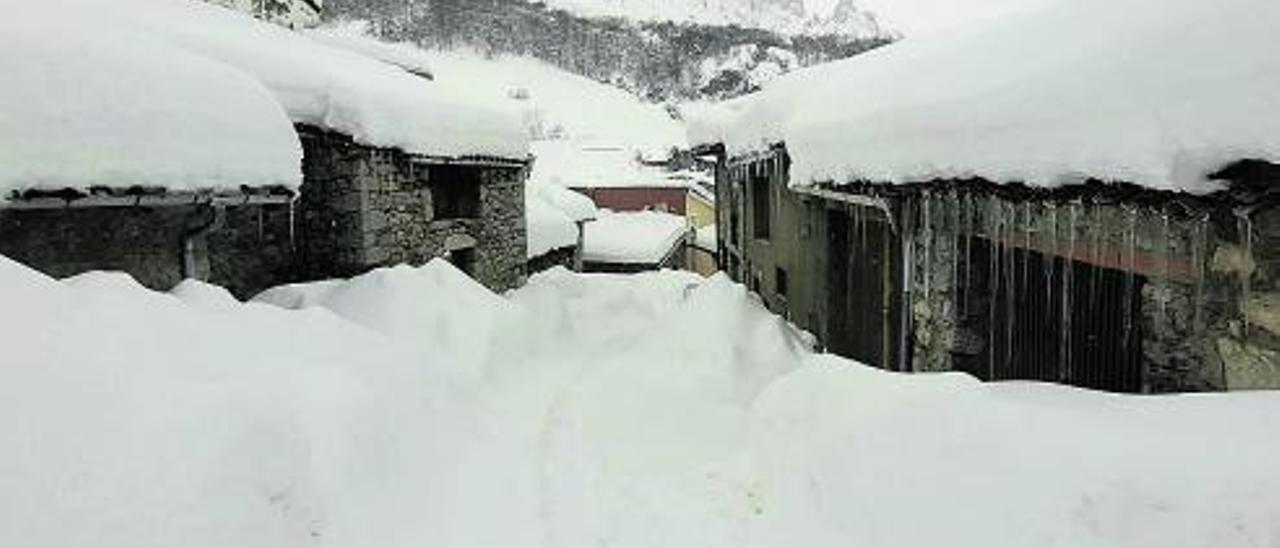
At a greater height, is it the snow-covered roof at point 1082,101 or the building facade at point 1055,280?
the snow-covered roof at point 1082,101

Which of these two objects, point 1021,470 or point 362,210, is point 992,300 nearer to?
point 1021,470

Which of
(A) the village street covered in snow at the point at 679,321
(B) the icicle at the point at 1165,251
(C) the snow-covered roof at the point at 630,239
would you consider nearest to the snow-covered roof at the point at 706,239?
(C) the snow-covered roof at the point at 630,239

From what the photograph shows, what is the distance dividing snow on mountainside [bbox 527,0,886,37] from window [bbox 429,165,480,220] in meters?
61.0

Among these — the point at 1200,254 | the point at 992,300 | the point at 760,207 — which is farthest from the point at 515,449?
the point at 760,207

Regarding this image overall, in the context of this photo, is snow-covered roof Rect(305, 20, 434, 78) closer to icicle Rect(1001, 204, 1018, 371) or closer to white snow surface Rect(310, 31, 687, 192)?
icicle Rect(1001, 204, 1018, 371)

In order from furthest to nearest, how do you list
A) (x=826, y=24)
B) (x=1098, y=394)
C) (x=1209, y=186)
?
(x=826, y=24) < (x=1098, y=394) < (x=1209, y=186)

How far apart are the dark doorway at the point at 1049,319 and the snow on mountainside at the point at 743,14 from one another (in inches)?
2631

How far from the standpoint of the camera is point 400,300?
830 centimetres

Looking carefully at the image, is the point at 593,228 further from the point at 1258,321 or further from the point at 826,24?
the point at 826,24

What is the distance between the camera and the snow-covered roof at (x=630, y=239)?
24.7 m

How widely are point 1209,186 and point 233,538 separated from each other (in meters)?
3.87

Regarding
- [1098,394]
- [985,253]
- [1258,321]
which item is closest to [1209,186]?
[1258,321]

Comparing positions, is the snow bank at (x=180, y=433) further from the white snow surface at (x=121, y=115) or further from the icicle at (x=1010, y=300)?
the icicle at (x=1010, y=300)

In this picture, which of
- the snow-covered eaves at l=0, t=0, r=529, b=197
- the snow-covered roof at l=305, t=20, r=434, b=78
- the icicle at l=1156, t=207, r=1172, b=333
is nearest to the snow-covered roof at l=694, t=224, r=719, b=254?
the snow-covered roof at l=305, t=20, r=434, b=78
